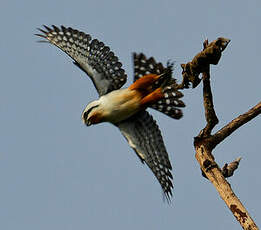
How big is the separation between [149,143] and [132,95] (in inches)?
37.3

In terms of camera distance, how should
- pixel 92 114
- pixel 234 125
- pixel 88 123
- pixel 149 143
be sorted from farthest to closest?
1. pixel 149 143
2. pixel 88 123
3. pixel 92 114
4. pixel 234 125

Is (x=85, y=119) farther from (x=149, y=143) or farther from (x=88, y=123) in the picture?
(x=149, y=143)

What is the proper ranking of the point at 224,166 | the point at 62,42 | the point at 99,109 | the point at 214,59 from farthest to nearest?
the point at 62,42
the point at 99,109
the point at 224,166
the point at 214,59

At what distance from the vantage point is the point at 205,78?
6.08m

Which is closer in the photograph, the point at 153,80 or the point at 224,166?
the point at 224,166

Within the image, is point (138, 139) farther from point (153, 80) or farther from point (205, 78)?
point (205, 78)

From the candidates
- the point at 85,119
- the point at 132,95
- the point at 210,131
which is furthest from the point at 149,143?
the point at 210,131

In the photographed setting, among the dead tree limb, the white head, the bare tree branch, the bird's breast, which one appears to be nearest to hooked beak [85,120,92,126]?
the white head

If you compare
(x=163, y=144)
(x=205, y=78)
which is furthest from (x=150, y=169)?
(x=205, y=78)

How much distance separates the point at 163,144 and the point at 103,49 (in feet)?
6.54

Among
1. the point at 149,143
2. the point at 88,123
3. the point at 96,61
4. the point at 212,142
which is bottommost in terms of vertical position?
the point at 212,142

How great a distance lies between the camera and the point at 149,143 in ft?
30.0

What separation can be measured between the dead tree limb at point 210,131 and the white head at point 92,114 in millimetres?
2456

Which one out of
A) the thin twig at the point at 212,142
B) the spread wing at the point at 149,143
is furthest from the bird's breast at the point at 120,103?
the thin twig at the point at 212,142
